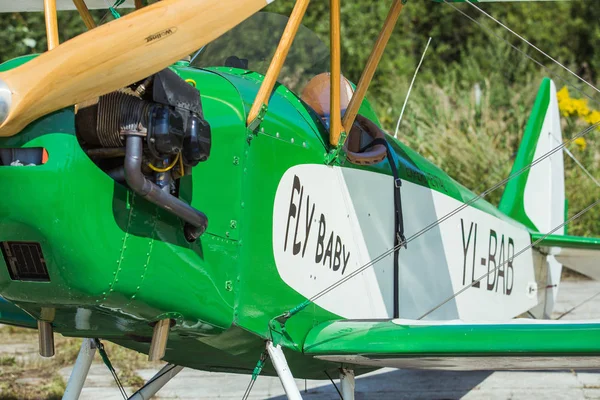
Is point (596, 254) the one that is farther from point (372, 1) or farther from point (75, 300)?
point (372, 1)

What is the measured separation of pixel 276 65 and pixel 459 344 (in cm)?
159

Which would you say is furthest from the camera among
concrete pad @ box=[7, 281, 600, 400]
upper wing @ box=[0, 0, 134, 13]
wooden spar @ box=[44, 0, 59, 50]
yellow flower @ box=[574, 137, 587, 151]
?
yellow flower @ box=[574, 137, 587, 151]

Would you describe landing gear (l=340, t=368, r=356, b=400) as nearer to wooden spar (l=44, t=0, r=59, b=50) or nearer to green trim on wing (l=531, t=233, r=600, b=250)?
wooden spar (l=44, t=0, r=59, b=50)

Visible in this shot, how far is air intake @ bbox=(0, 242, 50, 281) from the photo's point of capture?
3584 millimetres

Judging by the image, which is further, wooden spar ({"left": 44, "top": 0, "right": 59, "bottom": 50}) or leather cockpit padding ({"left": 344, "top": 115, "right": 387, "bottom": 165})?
leather cockpit padding ({"left": 344, "top": 115, "right": 387, "bottom": 165})

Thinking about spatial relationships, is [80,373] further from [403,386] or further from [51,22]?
[403,386]

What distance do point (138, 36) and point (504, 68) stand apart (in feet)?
41.1

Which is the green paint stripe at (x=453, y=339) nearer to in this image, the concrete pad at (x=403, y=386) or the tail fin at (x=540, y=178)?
the concrete pad at (x=403, y=386)

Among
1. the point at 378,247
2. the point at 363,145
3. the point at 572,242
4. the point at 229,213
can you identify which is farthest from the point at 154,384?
the point at 572,242

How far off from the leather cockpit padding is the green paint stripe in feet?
3.04

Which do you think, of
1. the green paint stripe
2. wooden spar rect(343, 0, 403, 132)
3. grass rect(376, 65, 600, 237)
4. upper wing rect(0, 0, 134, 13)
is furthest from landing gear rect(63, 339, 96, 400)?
grass rect(376, 65, 600, 237)

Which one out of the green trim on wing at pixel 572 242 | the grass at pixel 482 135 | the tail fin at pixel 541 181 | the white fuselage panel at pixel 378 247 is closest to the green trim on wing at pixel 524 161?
the tail fin at pixel 541 181

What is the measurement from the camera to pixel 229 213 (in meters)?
4.13

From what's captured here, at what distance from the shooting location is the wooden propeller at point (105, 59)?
3.24 meters
